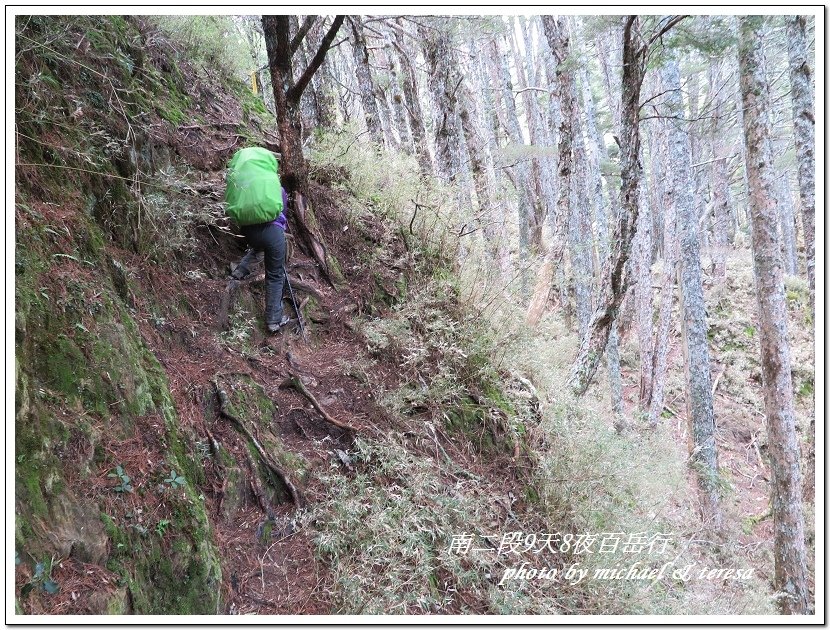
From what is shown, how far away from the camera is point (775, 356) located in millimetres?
6074

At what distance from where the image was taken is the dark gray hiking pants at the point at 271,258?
467cm

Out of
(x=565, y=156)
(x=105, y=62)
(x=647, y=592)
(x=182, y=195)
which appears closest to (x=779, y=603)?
(x=647, y=592)

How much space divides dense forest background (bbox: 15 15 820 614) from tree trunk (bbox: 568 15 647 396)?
3 centimetres

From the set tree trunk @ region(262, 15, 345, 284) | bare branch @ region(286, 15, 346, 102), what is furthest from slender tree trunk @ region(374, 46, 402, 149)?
bare branch @ region(286, 15, 346, 102)

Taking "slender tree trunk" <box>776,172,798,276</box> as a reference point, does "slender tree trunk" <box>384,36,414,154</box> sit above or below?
above

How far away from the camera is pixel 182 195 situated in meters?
4.63

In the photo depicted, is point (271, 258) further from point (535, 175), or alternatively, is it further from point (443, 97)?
point (535, 175)

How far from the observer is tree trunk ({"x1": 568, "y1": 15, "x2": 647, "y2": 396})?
5547 mm

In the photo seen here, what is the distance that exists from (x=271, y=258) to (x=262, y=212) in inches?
17.6

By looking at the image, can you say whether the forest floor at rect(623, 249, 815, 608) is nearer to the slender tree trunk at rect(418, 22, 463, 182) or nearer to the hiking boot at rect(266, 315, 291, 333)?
the slender tree trunk at rect(418, 22, 463, 182)

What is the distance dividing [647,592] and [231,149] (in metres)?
6.29

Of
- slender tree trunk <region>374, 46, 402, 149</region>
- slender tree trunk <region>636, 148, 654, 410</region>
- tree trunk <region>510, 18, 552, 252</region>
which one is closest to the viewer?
slender tree trunk <region>636, 148, 654, 410</region>

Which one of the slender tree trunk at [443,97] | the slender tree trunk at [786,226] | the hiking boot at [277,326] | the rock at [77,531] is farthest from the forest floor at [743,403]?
the rock at [77,531]

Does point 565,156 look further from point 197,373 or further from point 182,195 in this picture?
point 197,373
